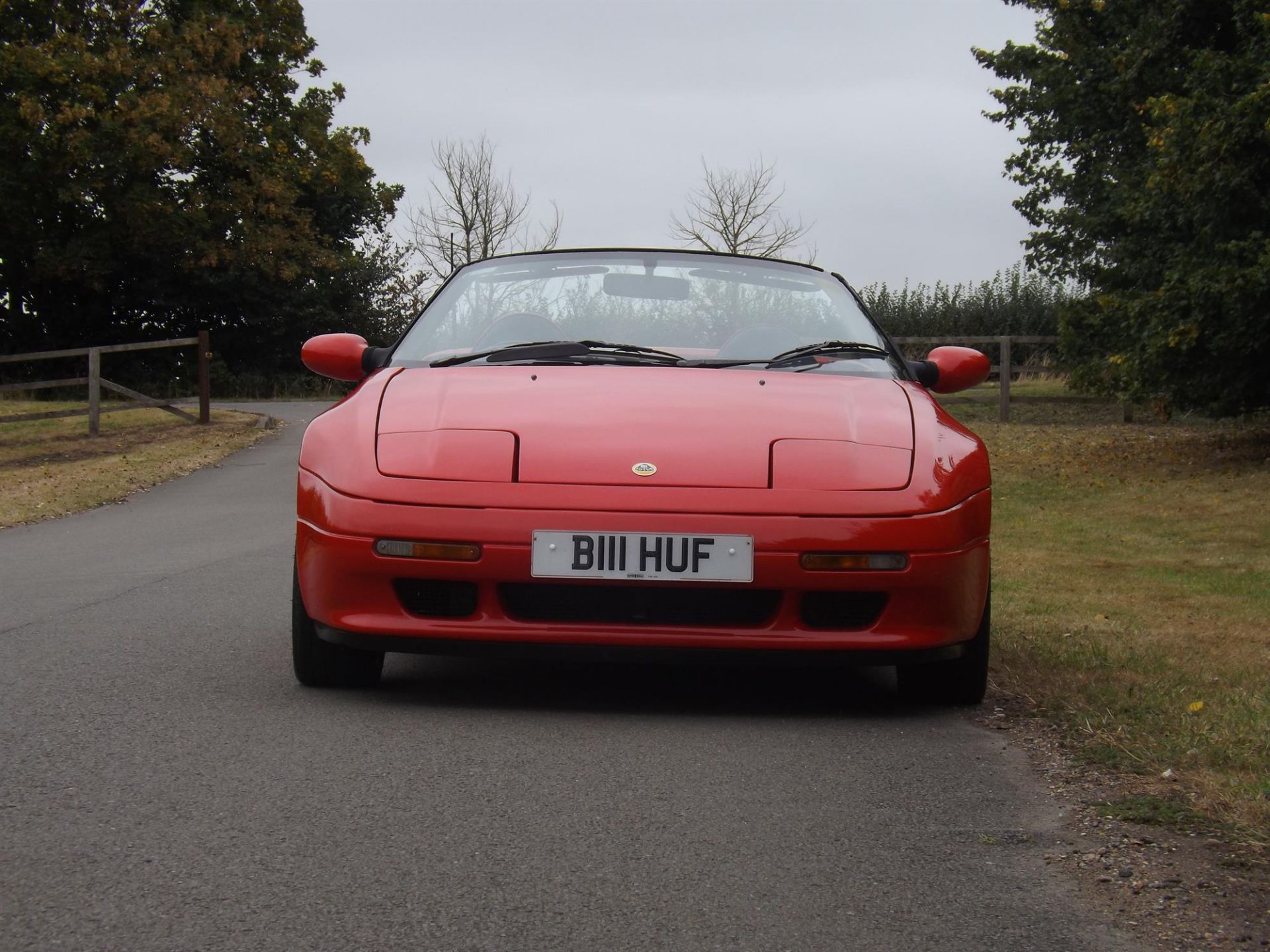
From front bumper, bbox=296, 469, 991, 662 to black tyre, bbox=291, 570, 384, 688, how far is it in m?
0.16

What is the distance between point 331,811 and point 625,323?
2.50 m

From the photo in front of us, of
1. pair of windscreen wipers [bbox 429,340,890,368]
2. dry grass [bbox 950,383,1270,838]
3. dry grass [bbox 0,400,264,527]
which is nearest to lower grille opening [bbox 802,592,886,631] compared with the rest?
dry grass [bbox 950,383,1270,838]

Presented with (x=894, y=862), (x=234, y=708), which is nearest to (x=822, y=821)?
(x=894, y=862)

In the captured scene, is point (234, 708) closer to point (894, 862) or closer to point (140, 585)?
point (894, 862)

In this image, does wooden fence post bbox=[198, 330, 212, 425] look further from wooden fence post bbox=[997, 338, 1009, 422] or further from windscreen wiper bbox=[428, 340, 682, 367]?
windscreen wiper bbox=[428, 340, 682, 367]

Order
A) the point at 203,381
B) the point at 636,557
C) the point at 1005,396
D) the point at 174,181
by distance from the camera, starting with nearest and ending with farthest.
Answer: the point at 636,557 < the point at 203,381 < the point at 1005,396 < the point at 174,181

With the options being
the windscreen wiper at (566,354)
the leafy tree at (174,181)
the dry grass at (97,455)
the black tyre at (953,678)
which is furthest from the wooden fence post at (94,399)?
the black tyre at (953,678)

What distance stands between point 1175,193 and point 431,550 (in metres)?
11.8

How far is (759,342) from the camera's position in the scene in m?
5.17

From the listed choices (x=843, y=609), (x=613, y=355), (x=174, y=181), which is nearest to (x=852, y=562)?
(x=843, y=609)

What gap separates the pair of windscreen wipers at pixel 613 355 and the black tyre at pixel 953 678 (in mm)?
1042

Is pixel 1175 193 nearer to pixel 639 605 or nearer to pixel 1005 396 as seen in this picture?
pixel 1005 396

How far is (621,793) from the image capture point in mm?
3441

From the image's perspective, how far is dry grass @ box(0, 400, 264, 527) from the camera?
41.2 ft
